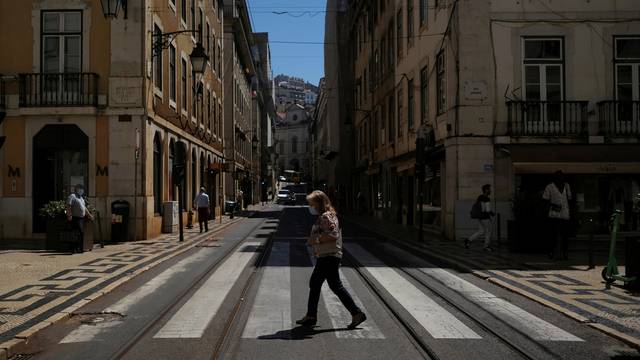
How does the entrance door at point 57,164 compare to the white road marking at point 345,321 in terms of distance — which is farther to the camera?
the entrance door at point 57,164

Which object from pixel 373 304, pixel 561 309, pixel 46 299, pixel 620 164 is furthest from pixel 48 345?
pixel 620 164

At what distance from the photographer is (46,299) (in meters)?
8.54

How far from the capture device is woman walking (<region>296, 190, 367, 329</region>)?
6984 mm

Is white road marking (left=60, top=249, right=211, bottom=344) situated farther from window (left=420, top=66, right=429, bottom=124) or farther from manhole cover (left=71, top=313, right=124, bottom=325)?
window (left=420, top=66, right=429, bottom=124)

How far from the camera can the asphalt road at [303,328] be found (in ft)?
19.7

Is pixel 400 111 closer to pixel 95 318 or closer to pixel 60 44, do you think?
pixel 60 44

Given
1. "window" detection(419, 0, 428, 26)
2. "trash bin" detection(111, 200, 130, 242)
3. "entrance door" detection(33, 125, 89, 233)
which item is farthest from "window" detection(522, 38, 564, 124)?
"entrance door" detection(33, 125, 89, 233)

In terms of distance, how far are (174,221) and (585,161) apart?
529 inches

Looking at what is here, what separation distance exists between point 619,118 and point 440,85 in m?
5.54

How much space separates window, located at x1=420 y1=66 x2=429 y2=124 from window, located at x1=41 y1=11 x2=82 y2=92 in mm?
11738

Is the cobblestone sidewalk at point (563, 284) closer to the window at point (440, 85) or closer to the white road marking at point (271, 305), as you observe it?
the white road marking at point (271, 305)

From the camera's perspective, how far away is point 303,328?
275 inches

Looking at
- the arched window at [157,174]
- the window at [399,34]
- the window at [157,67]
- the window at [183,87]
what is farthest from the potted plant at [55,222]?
the window at [399,34]

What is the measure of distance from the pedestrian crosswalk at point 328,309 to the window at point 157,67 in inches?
384
